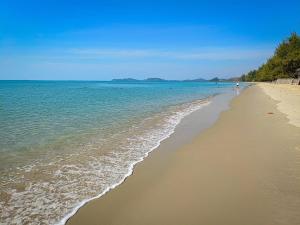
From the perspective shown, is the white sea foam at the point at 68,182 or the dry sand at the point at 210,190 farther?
the white sea foam at the point at 68,182

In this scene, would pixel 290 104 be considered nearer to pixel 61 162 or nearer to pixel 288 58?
pixel 61 162

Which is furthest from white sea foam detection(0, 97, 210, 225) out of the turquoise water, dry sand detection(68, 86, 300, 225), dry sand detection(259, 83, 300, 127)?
dry sand detection(259, 83, 300, 127)

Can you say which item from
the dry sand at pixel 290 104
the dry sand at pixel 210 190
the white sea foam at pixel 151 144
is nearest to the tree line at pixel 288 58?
the dry sand at pixel 290 104

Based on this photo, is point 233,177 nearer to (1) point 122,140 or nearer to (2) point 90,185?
(2) point 90,185

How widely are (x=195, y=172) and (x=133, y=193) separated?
1.94 m

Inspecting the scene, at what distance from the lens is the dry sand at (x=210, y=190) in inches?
192

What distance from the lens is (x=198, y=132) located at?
516 inches

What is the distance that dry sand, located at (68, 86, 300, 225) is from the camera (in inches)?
192

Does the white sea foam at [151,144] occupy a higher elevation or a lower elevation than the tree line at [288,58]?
lower

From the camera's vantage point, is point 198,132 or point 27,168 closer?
point 27,168

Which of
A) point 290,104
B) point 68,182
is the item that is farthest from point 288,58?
point 68,182

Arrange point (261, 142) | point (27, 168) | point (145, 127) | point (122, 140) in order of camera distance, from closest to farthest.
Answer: point (27, 168) → point (261, 142) → point (122, 140) → point (145, 127)

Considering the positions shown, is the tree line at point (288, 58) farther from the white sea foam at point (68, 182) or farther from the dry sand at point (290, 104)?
the white sea foam at point (68, 182)

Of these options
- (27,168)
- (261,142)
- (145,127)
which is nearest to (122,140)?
(145,127)
